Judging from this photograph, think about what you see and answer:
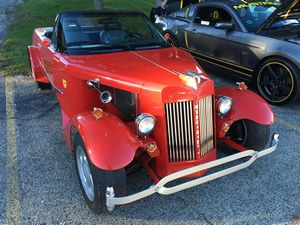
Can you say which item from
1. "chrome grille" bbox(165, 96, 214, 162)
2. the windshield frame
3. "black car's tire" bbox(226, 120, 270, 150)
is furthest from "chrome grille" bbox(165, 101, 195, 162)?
the windshield frame

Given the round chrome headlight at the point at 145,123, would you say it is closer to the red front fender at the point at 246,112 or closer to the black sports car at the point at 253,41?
the red front fender at the point at 246,112

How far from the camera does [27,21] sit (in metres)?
13.0

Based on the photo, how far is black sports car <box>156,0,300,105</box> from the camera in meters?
5.61

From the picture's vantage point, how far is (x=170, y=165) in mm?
3264

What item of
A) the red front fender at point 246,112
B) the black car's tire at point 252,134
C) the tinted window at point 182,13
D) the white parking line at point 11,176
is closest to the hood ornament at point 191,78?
the red front fender at point 246,112

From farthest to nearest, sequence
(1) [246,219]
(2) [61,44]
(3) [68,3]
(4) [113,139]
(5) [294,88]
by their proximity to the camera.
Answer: (3) [68,3]
(5) [294,88]
(2) [61,44]
(1) [246,219]
(4) [113,139]

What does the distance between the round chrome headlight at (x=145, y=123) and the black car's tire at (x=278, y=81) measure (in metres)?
3.34

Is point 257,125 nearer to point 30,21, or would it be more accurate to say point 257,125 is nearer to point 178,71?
point 178,71

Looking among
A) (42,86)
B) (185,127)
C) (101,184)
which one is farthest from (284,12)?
(101,184)

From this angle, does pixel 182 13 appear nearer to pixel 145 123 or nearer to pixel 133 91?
pixel 133 91

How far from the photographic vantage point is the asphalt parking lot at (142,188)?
3244 mm

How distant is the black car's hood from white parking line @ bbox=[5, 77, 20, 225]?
4504 millimetres

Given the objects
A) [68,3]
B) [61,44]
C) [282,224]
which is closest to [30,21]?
[68,3]

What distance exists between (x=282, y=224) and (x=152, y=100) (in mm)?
1698
